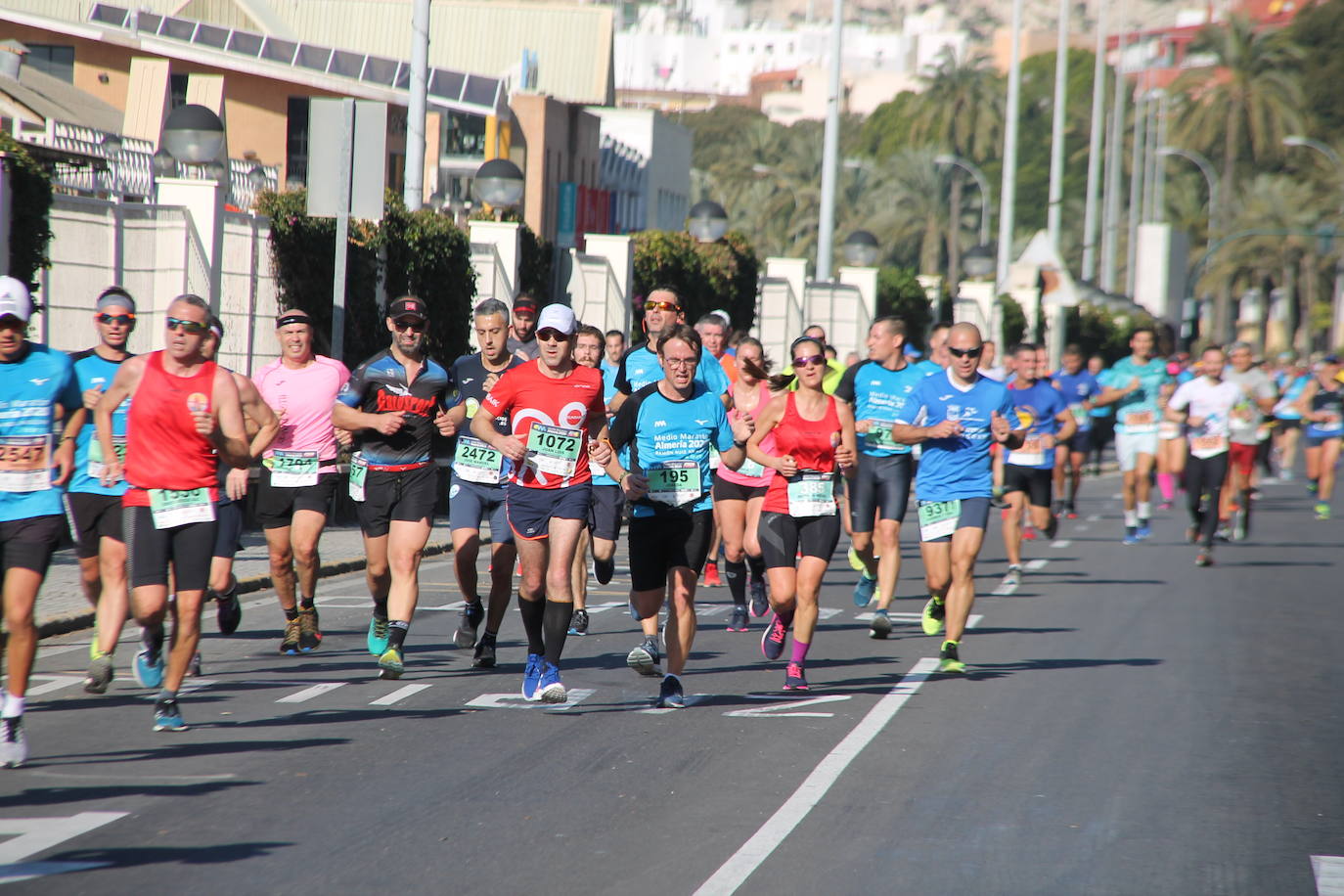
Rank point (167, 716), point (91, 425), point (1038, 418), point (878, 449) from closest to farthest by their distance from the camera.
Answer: point (167, 716), point (91, 425), point (878, 449), point (1038, 418)

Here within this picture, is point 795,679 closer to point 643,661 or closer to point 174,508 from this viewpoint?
point 643,661

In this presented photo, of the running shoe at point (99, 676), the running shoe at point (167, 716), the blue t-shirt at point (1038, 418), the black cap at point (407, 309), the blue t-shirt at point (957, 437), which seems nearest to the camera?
the running shoe at point (167, 716)

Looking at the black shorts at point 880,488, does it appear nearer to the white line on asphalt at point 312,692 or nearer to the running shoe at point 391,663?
the running shoe at point 391,663

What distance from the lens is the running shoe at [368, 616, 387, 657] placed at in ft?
35.3

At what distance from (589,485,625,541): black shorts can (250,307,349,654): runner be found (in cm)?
215

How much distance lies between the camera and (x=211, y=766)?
7.98 m

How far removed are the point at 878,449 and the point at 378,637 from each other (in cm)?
435

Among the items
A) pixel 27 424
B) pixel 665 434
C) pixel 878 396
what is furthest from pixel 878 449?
pixel 27 424

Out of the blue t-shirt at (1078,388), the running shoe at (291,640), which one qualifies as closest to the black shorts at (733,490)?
the running shoe at (291,640)

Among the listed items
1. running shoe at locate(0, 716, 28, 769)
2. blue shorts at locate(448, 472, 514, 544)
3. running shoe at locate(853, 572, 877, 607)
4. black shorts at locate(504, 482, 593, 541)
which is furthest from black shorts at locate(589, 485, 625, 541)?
running shoe at locate(0, 716, 28, 769)

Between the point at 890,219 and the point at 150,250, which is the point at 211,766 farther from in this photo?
the point at 890,219

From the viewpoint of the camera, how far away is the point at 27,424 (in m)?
8.16

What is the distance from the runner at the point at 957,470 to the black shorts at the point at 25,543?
534cm

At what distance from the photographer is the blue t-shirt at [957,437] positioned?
37.8ft
